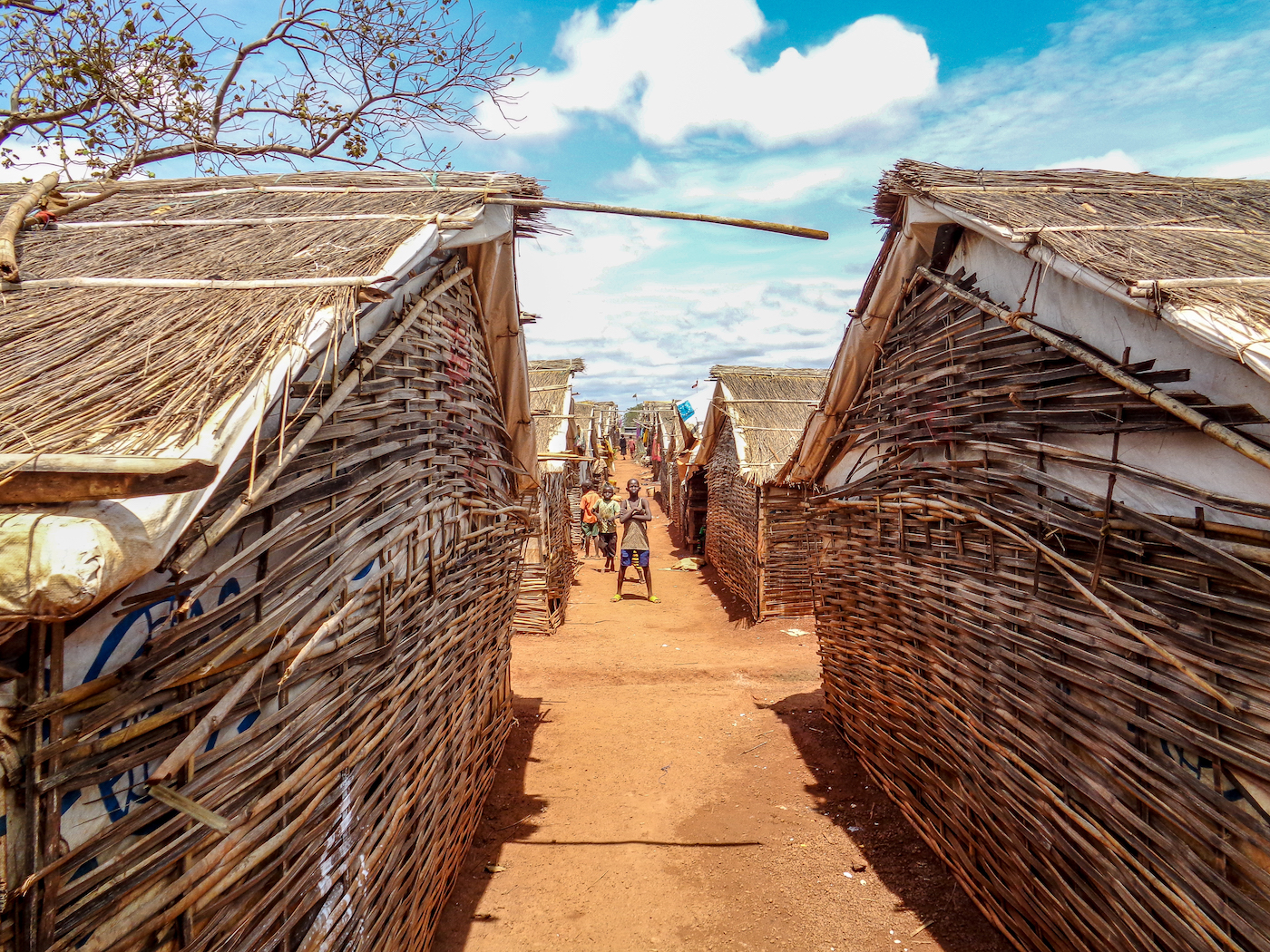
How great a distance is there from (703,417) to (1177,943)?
1302 cm

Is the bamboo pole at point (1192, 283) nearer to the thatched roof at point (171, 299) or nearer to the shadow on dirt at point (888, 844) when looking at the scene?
the thatched roof at point (171, 299)

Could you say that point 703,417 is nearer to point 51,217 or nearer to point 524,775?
point 524,775

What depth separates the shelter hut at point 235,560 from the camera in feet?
4.36

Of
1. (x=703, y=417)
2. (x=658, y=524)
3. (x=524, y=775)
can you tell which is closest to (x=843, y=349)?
(x=524, y=775)

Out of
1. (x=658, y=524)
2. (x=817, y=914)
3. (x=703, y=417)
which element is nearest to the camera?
(x=817, y=914)

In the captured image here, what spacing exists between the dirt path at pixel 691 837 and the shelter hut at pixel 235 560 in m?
0.81

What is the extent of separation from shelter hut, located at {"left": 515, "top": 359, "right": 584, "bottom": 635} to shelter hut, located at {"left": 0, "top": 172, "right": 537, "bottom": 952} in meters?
4.75

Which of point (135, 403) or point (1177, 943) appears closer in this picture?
point (135, 403)

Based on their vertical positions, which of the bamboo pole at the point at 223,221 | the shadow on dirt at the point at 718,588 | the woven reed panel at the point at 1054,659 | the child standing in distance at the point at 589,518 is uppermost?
the bamboo pole at the point at 223,221

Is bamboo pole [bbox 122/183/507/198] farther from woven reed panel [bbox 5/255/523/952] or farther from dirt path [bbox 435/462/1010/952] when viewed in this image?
dirt path [bbox 435/462/1010/952]

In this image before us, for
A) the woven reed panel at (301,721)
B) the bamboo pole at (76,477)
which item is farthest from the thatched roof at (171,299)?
the woven reed panel at (301,721)

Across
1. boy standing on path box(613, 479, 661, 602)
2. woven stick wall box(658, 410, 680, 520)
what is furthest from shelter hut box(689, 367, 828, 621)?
woven stick wall box(658, 410, 680, 520)

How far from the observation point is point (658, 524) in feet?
84.6

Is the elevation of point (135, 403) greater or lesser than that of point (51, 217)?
lesser
